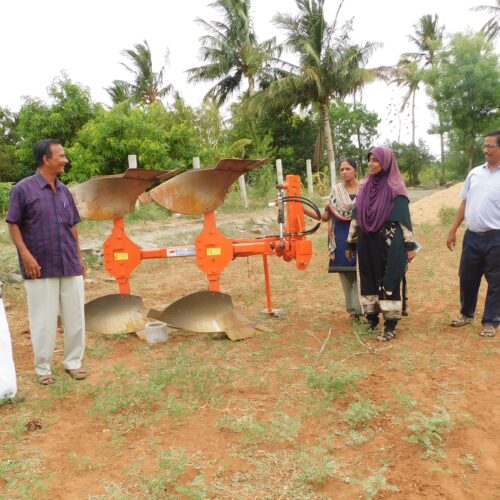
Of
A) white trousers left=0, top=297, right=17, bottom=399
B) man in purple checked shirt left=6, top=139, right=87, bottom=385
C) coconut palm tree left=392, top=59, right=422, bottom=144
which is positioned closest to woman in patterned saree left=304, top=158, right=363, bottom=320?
man in purple checked shirt left=6, top=139, right=87, bottom=385

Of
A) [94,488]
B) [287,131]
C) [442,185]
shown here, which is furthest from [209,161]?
[442,185]

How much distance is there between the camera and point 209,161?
16250 millimetres

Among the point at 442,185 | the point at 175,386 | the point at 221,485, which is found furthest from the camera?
the point at 442,185

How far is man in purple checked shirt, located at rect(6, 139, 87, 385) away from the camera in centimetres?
330

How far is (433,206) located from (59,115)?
11393mm

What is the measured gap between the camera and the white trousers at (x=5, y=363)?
3.08 meters

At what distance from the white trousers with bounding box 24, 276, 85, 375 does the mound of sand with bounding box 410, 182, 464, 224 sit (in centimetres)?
1021

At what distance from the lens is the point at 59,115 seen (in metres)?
15.2

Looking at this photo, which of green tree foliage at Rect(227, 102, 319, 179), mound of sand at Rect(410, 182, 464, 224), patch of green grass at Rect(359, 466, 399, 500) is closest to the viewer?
patch of green grass at Rect(359, 466, 399, 500)

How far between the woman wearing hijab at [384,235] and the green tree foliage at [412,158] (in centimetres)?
2817

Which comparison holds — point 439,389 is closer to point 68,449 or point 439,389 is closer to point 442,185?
point 68,449

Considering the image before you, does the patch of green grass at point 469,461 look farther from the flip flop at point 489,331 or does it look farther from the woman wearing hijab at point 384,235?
the flip flop at point 489,331

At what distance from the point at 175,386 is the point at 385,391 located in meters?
1.40

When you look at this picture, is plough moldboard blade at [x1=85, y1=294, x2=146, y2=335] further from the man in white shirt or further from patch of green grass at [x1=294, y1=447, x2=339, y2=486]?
the man in white shirt
